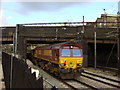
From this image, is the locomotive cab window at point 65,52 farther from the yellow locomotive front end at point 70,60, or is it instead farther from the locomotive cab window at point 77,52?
the locomotive cab window at point 77,52

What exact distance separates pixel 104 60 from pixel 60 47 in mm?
19170

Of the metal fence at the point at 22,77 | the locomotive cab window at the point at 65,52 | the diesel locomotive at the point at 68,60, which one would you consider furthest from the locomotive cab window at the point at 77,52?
the metal fence at the point at 22,77

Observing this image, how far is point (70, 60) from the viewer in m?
14.2

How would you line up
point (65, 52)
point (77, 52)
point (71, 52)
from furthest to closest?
1. point (77, 52)
2. point (71, 52)
3. point (65, 52)

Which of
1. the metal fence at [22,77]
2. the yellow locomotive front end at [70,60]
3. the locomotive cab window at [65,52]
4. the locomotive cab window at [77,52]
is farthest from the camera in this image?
the locomotive cab window at [77,52]

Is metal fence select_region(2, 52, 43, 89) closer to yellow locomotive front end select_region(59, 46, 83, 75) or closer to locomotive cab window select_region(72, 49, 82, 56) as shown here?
yellow locomotive front end select_region(59, 46, 83, 75)

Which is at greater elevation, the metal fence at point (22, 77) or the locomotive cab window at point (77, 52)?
the locomotive cab window at point (77, 52)

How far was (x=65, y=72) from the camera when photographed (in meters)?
13.8

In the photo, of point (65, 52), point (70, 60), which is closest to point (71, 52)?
point (65, 52)

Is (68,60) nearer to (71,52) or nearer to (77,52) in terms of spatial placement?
(71,52)

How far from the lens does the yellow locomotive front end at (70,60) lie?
551 inches

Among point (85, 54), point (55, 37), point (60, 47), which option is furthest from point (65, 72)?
point (55, 37)

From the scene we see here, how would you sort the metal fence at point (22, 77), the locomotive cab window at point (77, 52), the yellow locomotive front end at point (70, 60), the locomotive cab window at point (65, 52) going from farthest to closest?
the locomotive cab window at point (77, 52) → the locomotive cab window at point (65, 52) → the yellow locomotive front end at point (70, 60) → the metal fence at point (22, 77)

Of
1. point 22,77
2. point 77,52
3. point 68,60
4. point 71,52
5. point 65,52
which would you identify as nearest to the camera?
point 22,77
